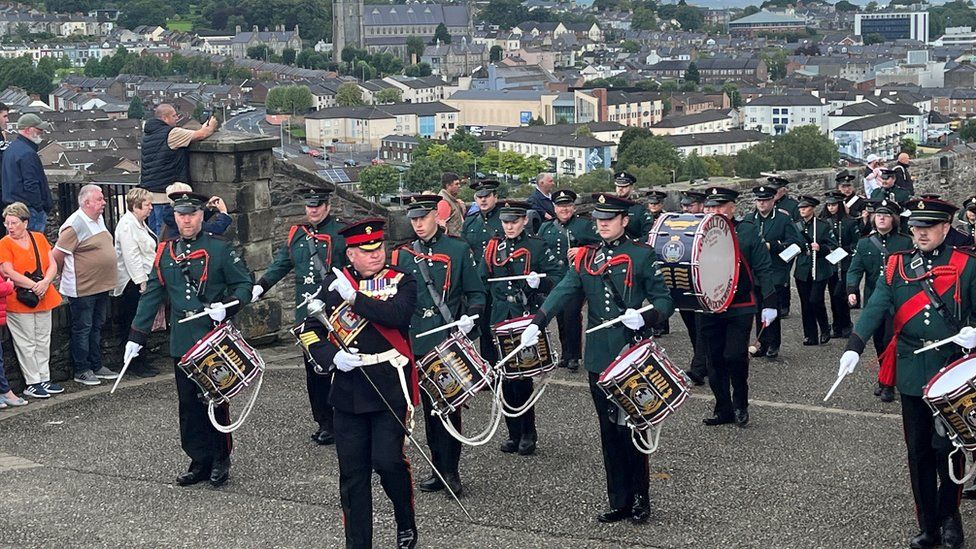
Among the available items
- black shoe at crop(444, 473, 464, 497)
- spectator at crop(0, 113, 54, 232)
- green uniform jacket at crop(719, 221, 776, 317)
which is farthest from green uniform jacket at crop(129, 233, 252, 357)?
green uniform jacket at crop(719, 221, 776, 317)

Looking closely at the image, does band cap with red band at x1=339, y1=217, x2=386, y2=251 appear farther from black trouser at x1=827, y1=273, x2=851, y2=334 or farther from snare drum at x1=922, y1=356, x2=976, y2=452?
black trouser at x1=827, y1=273, x2=851, y2=334

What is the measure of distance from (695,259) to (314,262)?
2.65 meters

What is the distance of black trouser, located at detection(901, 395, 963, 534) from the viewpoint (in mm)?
8062

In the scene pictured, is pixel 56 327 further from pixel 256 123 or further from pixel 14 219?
pixel 256 123

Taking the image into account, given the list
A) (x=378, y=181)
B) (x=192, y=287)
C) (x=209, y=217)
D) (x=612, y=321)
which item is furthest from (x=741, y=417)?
(x=378, y=181)

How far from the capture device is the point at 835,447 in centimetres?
1012

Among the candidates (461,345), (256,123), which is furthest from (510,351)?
(256,123)

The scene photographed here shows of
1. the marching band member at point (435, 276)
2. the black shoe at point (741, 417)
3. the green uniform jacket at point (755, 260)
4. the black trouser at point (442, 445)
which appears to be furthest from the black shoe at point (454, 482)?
the green uniform jacket at point (755, 260)

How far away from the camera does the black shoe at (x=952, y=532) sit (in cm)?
803

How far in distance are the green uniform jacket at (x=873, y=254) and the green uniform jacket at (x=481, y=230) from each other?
110 inches

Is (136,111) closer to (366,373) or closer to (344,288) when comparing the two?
(366,373)

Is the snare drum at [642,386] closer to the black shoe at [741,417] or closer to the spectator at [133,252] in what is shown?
the black shoe at [741,417]

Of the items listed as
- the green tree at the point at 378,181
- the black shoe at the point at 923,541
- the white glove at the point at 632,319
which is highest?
the white glove at the point at 632,319

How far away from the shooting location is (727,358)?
1107 cm
